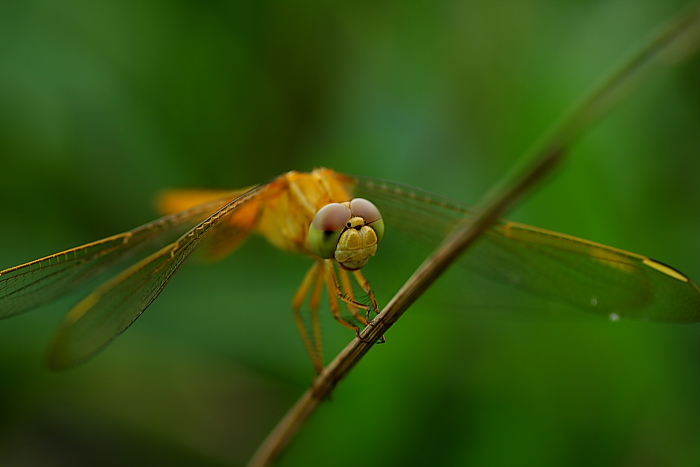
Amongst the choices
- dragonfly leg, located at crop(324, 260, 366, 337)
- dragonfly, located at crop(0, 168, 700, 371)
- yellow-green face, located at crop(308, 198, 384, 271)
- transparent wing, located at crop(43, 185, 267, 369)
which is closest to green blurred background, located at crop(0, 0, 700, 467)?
dragonfly, located at crop(0, 168, 700, 371)

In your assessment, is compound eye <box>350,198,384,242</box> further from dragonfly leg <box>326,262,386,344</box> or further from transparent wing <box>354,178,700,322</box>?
transparent wing <box>354,178,700,322</box>

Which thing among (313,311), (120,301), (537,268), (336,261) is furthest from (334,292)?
(537,268)

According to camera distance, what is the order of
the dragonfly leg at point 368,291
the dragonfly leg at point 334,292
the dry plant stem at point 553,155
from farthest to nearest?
the dragonfly leg at point 334,292
the dragonfly leg at point 368,291
the dry plant stem at point 553,155

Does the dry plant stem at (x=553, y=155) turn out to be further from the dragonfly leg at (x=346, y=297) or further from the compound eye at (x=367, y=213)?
the compound eye at (x=367, y=213)

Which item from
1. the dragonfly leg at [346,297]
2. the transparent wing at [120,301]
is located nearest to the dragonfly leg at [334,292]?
the dragonfly leg at [346,297]

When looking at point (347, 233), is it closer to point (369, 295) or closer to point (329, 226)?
point (329, 226)
